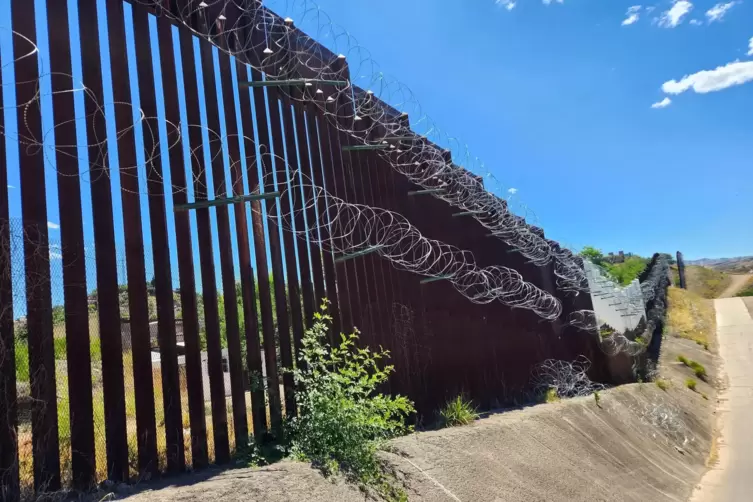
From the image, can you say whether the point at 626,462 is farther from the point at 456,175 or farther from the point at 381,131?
the point at 381,131

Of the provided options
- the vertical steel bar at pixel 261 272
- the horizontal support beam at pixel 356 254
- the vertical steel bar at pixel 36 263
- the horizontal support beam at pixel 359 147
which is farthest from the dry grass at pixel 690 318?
the vertical steel bar at pixel 36 263

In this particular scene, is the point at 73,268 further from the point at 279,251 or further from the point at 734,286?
the point at 734,286

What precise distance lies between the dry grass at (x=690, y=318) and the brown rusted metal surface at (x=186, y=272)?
2035cm

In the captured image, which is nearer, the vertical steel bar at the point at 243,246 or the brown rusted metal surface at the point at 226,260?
the brown rusted metal surface at the point at 226,260

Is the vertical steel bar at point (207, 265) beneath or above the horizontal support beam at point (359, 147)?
beneath

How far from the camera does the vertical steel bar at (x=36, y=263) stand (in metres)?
2.71

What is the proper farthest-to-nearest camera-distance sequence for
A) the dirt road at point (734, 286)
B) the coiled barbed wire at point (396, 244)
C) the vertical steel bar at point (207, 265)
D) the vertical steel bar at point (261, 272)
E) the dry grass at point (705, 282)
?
the dry grass at point (705, 282) → the dirt road at point (734, 286) → the coiled barbed wire at point (396, 244) → the vertical steel bar at point (261, 272) → the vertical steel bar at point (207, 265)

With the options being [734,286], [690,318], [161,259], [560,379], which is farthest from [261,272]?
[734,286]

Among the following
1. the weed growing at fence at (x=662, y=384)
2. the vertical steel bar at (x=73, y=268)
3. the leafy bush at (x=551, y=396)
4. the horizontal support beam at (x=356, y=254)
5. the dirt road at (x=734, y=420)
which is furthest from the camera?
the weed growing at fence at (x=662, y=384)

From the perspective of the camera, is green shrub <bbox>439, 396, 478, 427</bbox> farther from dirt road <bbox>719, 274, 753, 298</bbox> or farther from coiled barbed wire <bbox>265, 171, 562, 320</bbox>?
dirt road <bbox>719, 274, 753, 298</bbox>

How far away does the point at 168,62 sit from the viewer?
3.74m

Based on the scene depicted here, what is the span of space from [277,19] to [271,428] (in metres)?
3.60

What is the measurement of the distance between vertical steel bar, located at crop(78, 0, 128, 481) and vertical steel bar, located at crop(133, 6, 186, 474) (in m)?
0.29

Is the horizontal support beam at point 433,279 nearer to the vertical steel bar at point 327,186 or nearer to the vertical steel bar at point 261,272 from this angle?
the vertical steel bar at point 327,186
